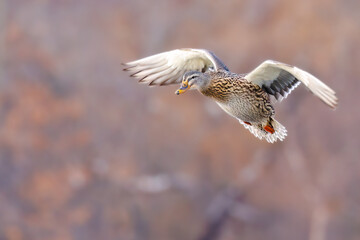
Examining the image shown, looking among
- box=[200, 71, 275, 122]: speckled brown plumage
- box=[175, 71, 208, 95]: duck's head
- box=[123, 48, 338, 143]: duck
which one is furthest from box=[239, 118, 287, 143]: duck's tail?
box=[175, 71, 208, 95]: duck's head

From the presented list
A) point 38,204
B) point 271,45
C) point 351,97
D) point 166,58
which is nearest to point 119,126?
point 38,204

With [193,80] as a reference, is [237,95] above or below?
below

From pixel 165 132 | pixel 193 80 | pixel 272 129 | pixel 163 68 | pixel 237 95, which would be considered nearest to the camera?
pixel 193 80

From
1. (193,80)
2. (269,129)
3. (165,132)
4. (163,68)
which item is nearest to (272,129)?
(269,129)

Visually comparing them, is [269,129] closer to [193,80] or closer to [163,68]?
[193,80]

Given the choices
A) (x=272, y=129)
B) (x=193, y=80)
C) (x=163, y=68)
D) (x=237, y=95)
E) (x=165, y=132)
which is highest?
(x=165, y=132)

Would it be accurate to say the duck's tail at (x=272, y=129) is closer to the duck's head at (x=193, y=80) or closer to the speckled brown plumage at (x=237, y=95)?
the speckled brown plumage at (x=237, y=95)

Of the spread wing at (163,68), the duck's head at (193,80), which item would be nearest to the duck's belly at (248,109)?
the duck's head at (193,80)

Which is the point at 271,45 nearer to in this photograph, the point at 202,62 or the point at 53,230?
the point at 53,230
